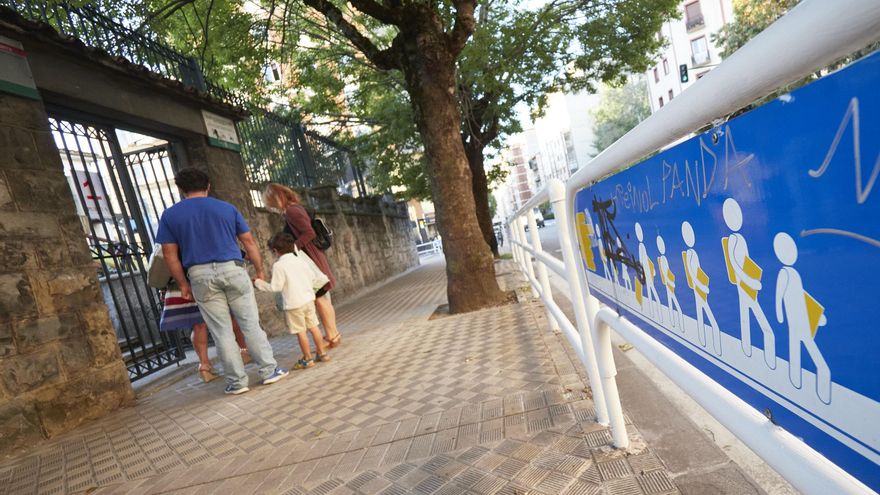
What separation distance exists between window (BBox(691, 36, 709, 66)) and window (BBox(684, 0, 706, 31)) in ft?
3.51

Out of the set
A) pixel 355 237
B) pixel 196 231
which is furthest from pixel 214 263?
pixel 355 237

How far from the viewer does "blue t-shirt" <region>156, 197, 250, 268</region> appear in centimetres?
391

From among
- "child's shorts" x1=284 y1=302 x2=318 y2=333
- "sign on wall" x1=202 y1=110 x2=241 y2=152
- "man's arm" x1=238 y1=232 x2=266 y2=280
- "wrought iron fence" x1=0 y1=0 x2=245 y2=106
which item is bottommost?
"child's shorts" x1=284 y1=302 x2=318 y2=333

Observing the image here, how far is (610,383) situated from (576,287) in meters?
0.43

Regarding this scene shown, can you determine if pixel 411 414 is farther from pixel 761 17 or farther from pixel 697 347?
pixel 761 17

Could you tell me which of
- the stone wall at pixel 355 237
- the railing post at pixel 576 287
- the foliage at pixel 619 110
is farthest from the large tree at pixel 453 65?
the foliage at pixel 619 110

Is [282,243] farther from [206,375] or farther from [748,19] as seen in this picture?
[748,19]

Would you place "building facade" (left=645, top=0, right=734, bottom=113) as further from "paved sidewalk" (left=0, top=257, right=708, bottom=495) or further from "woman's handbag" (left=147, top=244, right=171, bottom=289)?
"woman's handbag" (left=147, top=244, right=171, bottom=289)

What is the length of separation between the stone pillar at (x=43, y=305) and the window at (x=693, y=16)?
45642mm

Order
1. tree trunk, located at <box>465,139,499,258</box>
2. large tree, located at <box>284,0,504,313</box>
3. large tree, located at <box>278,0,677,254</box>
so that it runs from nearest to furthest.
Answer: large tree, located at <box>284,0,504,313</box>, large tree, located at <box>278,0,677,254</box>, tree trunk, located at <box>465,139,499,258</box>

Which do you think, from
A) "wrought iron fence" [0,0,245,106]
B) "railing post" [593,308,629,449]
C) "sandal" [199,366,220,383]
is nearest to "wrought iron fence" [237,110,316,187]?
"wrought iron fence" [0,0,245,106]

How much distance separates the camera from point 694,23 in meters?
38.2

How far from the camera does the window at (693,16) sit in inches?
1497

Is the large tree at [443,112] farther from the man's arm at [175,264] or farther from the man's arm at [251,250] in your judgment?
the man's arm at [175,264]
